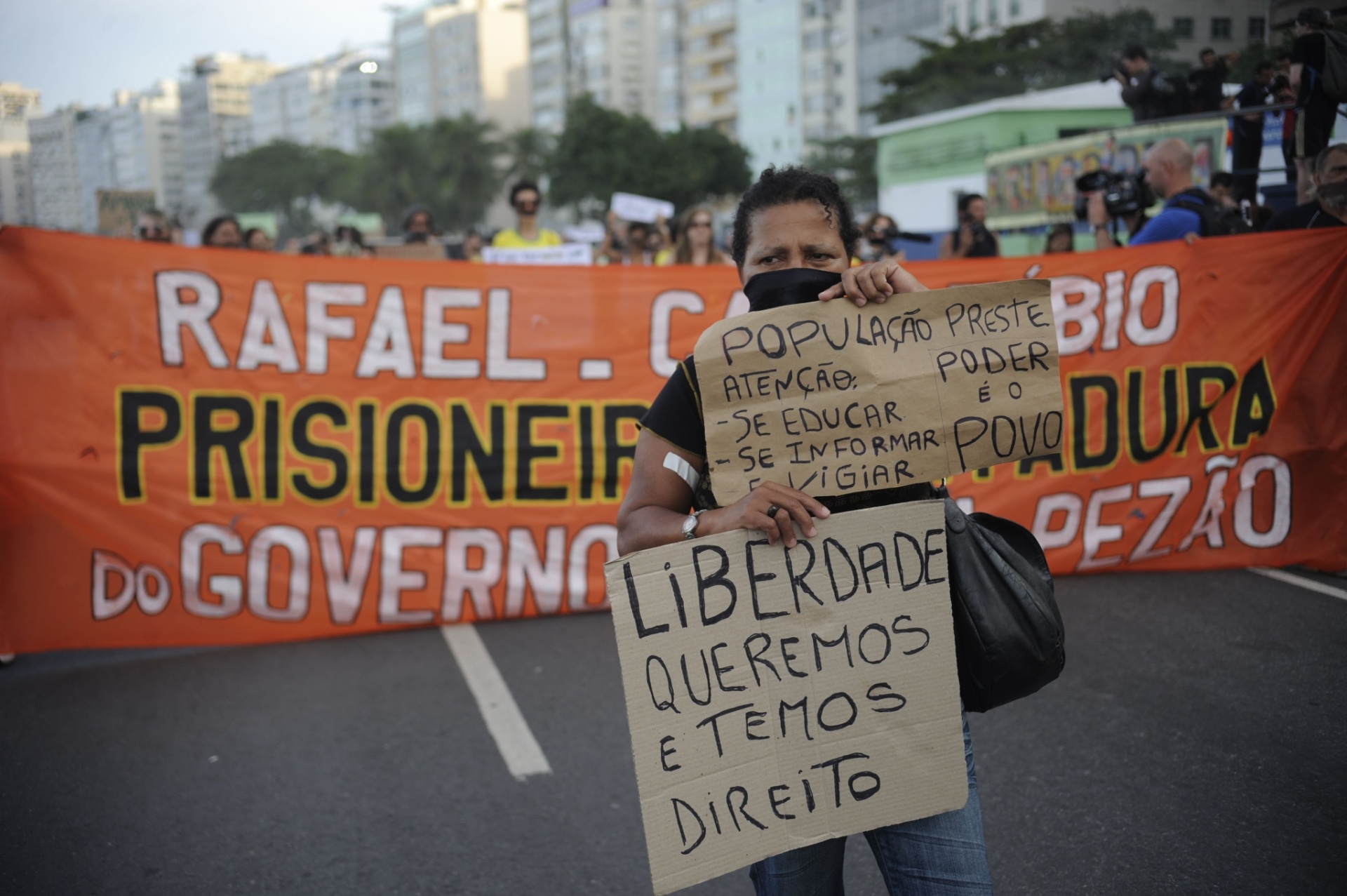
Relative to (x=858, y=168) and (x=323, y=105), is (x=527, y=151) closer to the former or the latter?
(x=858, y=168)

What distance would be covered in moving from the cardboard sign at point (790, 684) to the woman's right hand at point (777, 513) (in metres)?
0.03

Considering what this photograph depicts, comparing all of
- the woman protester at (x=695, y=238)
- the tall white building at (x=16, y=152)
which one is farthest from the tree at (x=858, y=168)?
the woman protester at (x=695, y=238)

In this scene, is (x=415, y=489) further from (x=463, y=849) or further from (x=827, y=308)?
(x=827, y=308)

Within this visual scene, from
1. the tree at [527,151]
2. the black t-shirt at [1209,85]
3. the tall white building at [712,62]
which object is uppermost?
the tall white building at [712,62]

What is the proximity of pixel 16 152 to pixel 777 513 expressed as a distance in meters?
9.45

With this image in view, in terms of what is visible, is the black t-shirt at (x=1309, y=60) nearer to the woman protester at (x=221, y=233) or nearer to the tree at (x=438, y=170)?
the woman protester at (x=221, y=233)

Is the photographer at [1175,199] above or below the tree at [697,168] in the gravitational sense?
below

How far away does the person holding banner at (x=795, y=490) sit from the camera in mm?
2057

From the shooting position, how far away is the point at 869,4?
6531 centimetres

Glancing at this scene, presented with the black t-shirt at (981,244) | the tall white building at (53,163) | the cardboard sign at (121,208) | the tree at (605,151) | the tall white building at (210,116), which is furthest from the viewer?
the tall white building at (210,116)

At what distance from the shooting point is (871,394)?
2.08 m

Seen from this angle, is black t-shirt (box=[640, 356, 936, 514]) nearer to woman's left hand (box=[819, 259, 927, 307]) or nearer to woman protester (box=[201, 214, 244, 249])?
woman's left hand (box=[819, 259, 927, 307])

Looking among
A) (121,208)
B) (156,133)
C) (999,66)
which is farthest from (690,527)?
(156,133)

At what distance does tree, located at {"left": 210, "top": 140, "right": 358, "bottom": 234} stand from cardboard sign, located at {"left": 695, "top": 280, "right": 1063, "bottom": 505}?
112 m
